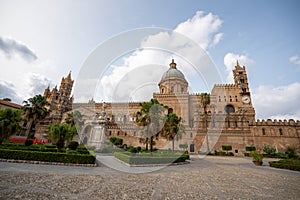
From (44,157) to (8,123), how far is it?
8.22 meters

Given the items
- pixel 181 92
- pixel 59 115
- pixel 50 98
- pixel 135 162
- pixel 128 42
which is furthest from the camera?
pixel 50 98

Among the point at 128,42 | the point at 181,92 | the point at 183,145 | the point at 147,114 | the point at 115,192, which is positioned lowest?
the point at 115,192

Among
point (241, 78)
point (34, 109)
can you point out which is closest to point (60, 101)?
point (34, 109)

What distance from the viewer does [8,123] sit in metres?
15.8

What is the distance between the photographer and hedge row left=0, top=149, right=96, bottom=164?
11.5 meters

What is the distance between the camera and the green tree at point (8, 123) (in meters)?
15.5

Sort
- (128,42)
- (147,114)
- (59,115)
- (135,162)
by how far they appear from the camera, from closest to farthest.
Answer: (135,162), (128,42), (147,114), (59,115)

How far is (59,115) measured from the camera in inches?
2186

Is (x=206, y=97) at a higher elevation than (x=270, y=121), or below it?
higher

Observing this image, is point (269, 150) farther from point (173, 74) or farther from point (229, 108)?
point (173, 74)

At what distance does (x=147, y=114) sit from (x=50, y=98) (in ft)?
211

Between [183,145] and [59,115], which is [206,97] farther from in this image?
[59,115]

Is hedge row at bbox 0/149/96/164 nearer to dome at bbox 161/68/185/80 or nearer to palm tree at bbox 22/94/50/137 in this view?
palm tree at bbox 22/94/50/137

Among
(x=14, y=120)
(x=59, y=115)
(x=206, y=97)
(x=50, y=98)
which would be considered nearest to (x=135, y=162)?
(x=14, y=120)
